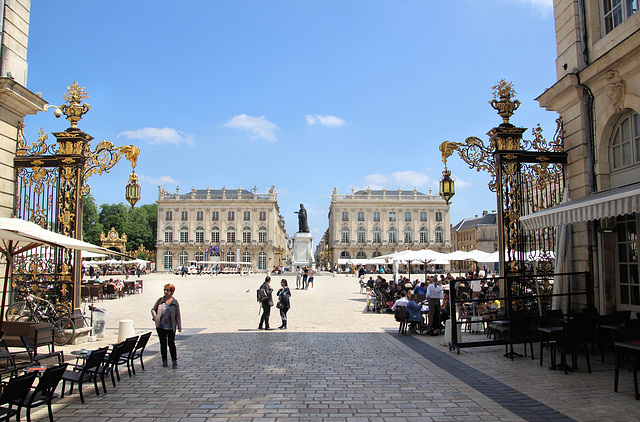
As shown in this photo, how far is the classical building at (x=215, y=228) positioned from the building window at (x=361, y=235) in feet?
50.1

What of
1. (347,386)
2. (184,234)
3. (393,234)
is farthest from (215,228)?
(347,386)

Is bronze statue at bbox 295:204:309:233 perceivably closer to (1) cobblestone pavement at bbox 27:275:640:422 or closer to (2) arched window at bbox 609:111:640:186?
(1) cobblestone pavement at bbox 27:275:640:422

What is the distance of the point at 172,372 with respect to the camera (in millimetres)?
7340

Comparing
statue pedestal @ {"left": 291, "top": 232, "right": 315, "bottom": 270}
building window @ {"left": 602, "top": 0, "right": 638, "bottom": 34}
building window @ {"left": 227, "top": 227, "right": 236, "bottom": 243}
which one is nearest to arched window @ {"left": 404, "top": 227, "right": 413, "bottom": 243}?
building window @ {"left": 227, "top": 227, "right": 236, "bottom": 243}

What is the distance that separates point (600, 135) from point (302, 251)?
4413 cm

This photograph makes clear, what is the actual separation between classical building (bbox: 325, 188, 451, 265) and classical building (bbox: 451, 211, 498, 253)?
6826 mm

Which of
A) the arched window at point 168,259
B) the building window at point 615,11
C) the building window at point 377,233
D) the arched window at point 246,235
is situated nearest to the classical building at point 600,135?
the building window at point 615,11

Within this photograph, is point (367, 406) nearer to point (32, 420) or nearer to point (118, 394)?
point (118, 394)

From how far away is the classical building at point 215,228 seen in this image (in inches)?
3403

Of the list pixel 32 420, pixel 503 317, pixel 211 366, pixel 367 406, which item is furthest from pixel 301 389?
pixel 503 317

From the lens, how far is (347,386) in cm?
641

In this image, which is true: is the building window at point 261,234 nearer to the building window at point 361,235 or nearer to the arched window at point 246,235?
the arched window at point 246,235

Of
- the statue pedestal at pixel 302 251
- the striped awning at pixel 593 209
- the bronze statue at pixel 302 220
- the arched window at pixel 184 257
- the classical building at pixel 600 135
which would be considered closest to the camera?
the striped awning at pixel 593 209

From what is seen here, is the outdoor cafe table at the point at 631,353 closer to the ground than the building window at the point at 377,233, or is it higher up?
closer to the ground
